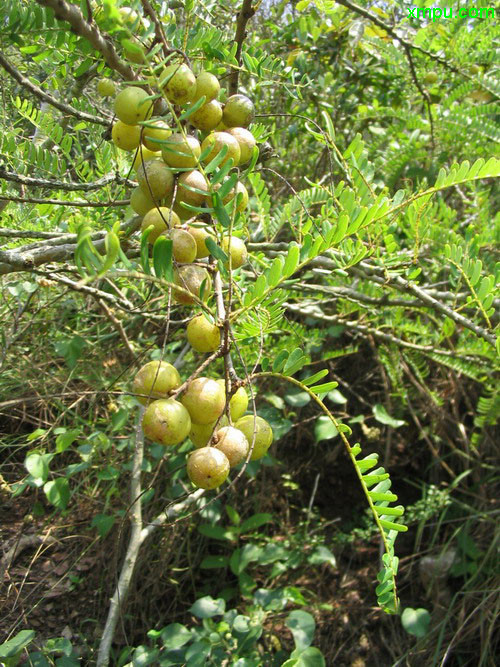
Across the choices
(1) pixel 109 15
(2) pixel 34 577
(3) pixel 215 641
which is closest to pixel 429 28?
(1) pixel 109 15

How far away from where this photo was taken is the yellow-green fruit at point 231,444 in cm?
54

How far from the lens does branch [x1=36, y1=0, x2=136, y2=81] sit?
21.9 inches

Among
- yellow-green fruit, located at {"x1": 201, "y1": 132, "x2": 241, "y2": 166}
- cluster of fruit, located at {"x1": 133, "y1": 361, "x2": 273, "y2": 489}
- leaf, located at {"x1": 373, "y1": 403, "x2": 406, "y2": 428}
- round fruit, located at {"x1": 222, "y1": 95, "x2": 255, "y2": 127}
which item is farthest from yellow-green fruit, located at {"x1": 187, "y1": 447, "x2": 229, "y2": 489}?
leaf, located at {"x1": 373, "y1": 403, "x2": 406, "y2": 428}

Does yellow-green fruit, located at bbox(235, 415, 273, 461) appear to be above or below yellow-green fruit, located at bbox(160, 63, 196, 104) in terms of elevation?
below

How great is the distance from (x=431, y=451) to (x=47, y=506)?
1422 mm

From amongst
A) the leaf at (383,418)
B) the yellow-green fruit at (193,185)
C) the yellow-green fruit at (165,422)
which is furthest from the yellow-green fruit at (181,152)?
the leaf at (383,418)

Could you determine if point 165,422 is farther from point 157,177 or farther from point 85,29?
point 85,29

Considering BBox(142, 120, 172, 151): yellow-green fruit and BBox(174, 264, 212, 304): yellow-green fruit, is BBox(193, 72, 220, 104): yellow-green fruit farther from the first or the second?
BBox(174, 264, 212, 304): yellow-green fruit

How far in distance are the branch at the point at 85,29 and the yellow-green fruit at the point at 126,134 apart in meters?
0.07

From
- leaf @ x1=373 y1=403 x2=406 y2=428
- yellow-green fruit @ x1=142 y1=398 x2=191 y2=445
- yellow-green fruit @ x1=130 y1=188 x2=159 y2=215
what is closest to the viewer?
yellow-green fruit @ x1=142 y1=398 x2=191 y2=445

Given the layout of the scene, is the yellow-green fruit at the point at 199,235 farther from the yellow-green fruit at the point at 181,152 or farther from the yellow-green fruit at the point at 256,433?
the yellow-green fruit at the point at 256,433

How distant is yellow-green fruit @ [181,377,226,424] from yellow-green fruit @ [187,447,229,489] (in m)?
0.03

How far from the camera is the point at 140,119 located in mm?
586

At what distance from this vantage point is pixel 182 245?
0.55m
